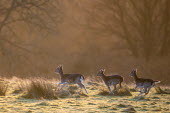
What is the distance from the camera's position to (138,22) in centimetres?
3519

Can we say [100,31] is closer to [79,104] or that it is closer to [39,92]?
[39,92]

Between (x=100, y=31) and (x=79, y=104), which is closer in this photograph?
(x=79, y=104)

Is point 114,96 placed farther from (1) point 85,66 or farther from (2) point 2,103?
(1) point 85,66

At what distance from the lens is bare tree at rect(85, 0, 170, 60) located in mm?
33562

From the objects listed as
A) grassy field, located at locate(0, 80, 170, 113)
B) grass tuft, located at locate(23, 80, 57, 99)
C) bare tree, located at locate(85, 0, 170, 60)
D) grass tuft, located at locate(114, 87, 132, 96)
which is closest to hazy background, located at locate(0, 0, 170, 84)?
bare tree, located at locate(85, 0, 170, 60)

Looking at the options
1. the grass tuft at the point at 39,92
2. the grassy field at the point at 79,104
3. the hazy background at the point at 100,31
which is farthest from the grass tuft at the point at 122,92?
the hazy background at the point at 100,31

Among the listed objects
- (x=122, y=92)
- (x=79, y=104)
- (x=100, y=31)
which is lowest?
(x=79, y=104)

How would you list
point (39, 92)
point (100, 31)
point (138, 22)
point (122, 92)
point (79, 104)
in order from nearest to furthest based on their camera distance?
point (79, 104), point (39, 92), point (122, 92), point (138, 22), point (100, 31)

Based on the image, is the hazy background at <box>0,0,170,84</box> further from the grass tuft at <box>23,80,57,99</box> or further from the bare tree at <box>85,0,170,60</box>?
the grass tuft at <box>23,80,57,99</box>

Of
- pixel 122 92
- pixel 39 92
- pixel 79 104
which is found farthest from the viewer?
pixel 122 92

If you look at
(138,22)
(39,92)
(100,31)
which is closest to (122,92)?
(39,92)

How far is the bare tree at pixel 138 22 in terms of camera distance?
33562 millimetres

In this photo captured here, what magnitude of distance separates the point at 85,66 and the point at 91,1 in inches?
298

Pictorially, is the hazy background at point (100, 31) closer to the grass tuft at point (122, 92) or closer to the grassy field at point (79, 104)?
the grass tuft at point (122, 92)
